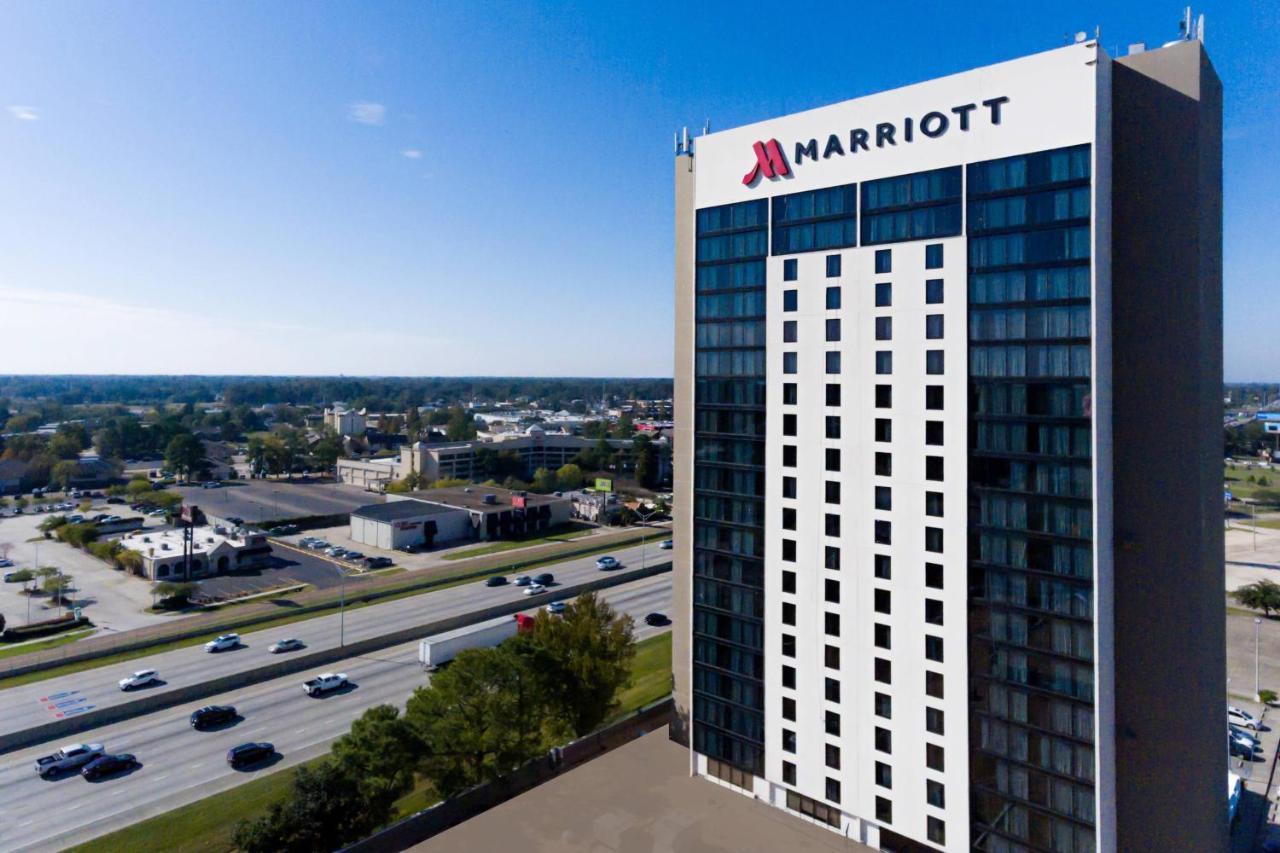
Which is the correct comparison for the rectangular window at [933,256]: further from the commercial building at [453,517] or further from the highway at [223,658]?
the commercial building at [453,517]

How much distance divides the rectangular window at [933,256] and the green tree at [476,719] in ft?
89.3

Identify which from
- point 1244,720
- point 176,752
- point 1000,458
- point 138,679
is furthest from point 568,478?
point 1000,458

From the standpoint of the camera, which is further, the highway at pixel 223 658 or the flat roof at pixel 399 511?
the flat roof at pixel 399 511

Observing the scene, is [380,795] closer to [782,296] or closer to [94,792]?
[94,792]

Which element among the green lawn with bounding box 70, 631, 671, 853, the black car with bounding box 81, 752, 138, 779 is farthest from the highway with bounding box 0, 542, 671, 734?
the green lawn with bounding box 70, 631, 671, 853

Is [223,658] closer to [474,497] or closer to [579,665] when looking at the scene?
[579,665]

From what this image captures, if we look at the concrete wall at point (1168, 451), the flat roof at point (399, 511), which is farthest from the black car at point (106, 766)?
the flat roof at point (399, 511)

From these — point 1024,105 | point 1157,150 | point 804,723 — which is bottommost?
point 804,723

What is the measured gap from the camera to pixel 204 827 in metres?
34.6

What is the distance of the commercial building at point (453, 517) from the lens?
98062 mm

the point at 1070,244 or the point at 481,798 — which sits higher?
the point at 1070,244

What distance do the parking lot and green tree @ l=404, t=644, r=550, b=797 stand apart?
8838 centimetres

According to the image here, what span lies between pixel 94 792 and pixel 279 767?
29.3 ft

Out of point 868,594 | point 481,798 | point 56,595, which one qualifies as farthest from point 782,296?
point 56,595
